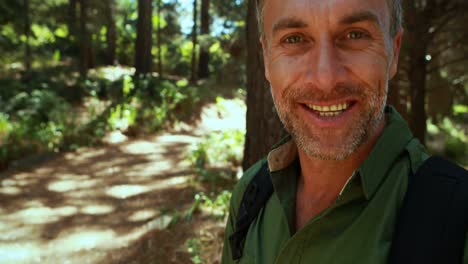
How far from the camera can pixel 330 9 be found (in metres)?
1.63

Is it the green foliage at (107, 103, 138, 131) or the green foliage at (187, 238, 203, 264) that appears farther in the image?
the green foliage at (107, 103, 138, 131)

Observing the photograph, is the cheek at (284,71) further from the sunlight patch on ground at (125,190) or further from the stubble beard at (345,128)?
the sunlight patch on ground at (125,190)

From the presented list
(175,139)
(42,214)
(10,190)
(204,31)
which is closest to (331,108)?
(42,214)

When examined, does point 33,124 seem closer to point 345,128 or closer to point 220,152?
point 220,152

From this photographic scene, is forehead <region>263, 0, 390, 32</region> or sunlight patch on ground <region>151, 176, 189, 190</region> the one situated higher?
forehead <region>263, 0, 390, 32</region>

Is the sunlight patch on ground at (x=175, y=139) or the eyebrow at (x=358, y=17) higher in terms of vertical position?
the eyebrow at (x=358, y=17)

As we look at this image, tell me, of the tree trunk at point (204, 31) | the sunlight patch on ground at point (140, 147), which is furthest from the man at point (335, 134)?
the tree trunk at point (204, 31)

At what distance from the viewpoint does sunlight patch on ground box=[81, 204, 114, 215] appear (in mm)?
7238

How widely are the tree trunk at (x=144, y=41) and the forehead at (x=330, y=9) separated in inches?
671

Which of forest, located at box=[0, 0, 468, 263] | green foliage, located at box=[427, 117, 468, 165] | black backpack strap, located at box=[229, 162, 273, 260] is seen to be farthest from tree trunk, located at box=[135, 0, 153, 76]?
black backpack strap, located at box=[229, 162, 273, 260]

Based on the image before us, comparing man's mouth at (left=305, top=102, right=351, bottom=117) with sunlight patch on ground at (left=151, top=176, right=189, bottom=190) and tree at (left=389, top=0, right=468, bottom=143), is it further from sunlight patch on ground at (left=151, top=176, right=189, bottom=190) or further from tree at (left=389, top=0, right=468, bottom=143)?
sunlight patch on ground at (left=151, top=176, right=189, bottom=190)

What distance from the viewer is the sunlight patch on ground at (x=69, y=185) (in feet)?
27.5

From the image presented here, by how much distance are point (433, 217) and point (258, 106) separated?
133 inches

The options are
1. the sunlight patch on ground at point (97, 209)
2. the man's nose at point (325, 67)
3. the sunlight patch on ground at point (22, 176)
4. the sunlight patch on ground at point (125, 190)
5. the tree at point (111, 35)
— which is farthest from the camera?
the tree at point (111, 35)
